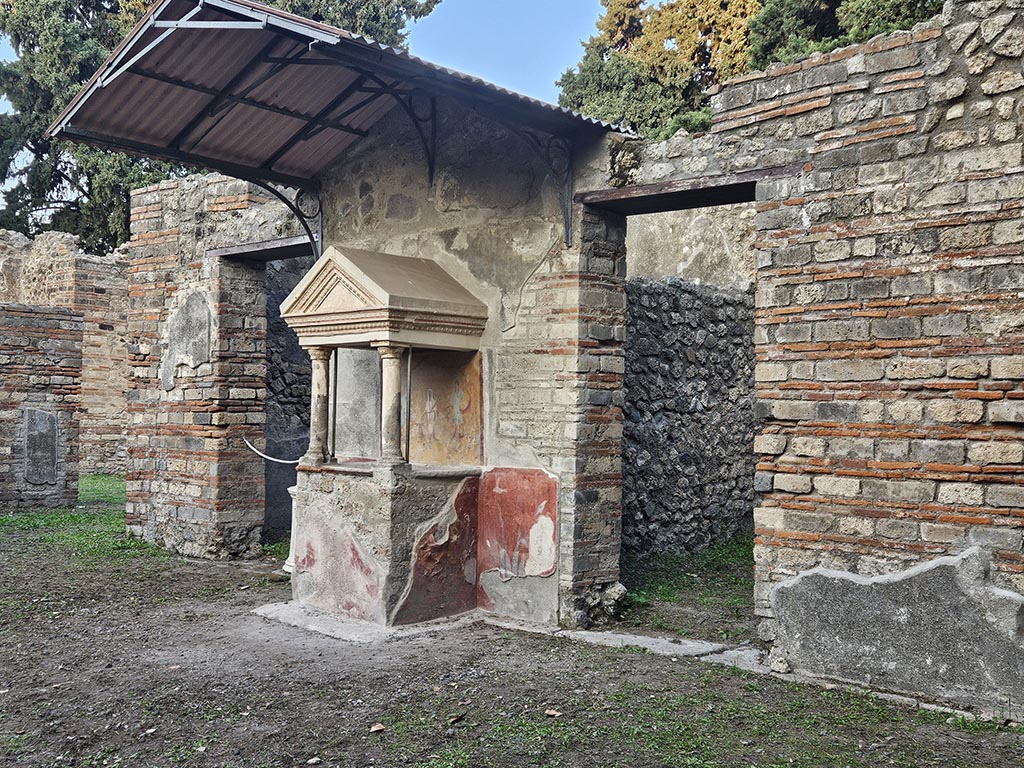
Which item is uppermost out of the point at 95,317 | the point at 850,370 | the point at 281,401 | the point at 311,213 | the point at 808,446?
the point at 311,213

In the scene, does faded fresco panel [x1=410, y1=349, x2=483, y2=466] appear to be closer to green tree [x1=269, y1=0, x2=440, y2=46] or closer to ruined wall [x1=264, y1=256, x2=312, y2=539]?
ruined wall [x1=264, y1=256, x2=312, y2=539]

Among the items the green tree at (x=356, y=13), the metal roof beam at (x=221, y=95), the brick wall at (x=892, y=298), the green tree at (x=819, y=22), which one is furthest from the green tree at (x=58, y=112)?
the brick wall at (x=892, y=298)

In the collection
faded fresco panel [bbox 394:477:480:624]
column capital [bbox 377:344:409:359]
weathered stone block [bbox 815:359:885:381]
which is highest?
column capital [bbox 377:344:409:359]

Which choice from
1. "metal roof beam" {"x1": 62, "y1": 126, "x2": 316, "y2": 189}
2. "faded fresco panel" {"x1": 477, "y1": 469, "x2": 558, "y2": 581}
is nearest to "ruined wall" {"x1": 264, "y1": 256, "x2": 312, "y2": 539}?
"metal roof beam" {"x1": 62, "y1": 126, "x2": 316, "y2": 189}

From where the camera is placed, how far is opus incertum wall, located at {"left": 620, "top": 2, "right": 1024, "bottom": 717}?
4.52 m

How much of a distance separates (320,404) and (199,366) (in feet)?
7.99

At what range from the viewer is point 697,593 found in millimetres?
7305

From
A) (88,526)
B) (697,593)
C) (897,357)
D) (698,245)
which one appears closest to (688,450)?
(697,593)

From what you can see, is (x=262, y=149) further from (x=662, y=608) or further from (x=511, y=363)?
(x=662, y=608)

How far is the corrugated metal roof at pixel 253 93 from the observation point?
5.47m

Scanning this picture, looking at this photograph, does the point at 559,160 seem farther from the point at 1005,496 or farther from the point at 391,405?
the point at 1005,496

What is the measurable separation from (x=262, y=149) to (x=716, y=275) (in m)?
6.78

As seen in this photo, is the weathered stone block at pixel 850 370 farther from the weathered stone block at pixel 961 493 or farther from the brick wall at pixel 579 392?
the brick wall at pixel 579 392

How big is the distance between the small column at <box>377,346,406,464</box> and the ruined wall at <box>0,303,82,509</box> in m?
7.46
